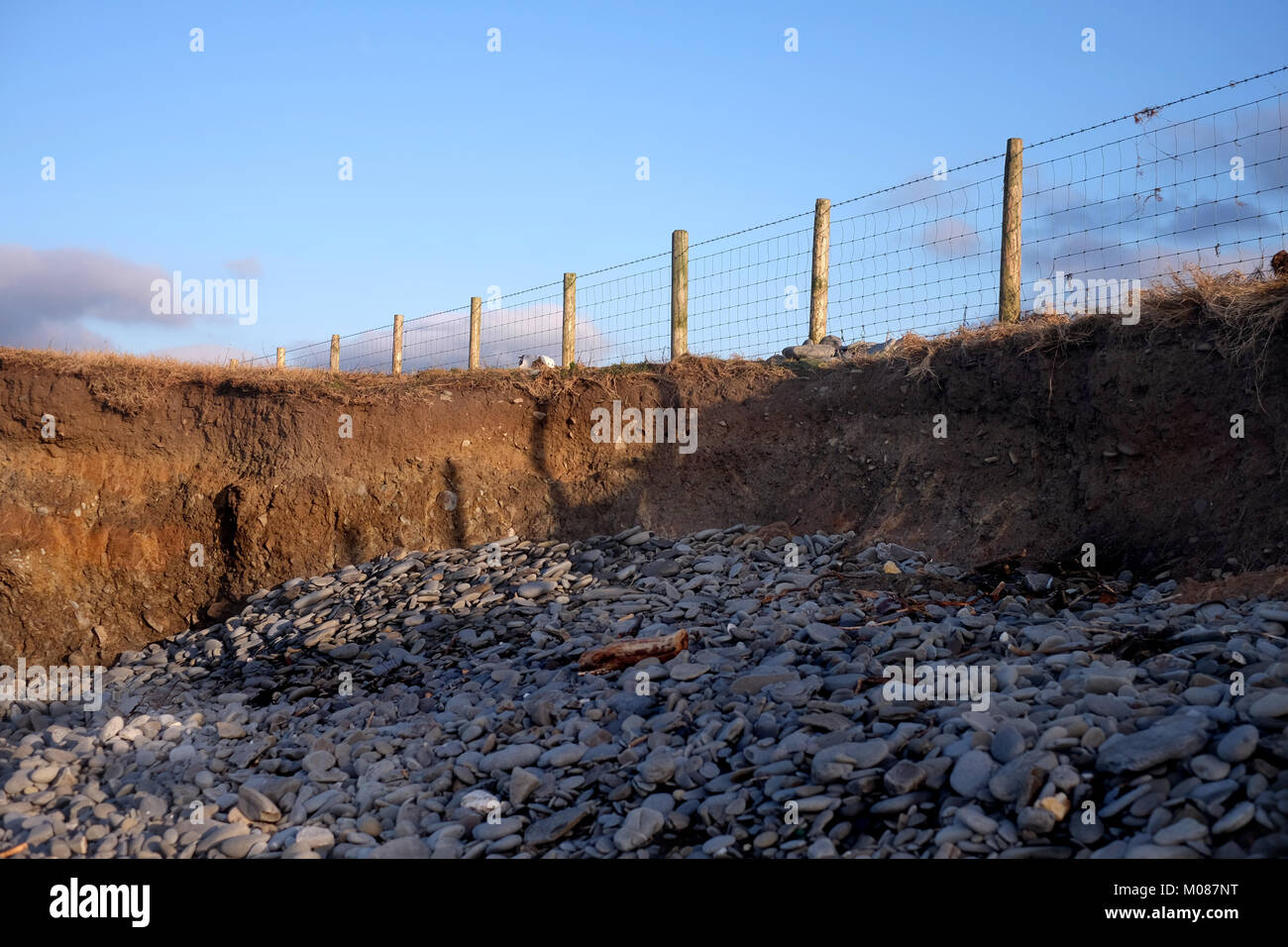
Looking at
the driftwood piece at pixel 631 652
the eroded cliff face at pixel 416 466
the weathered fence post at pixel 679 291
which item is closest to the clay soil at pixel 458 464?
the eroded cliff face at pixel 416 466

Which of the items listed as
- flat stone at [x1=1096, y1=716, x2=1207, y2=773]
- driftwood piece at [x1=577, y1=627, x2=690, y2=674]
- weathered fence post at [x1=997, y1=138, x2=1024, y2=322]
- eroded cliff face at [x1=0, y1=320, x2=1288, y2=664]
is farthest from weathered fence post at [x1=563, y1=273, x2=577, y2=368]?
flat stone at [x1=1096, y1=716, x2=1207, y2=773]

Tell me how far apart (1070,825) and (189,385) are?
11012 millimetres

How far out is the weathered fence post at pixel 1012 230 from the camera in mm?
9531

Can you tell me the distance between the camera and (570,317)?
44.1ft

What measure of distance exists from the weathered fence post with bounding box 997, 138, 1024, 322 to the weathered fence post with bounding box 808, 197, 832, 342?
7.03 ft

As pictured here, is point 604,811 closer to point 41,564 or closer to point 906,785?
point 906,785

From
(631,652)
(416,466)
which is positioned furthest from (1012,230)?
(416,466)

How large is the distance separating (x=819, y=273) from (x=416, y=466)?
211 inches

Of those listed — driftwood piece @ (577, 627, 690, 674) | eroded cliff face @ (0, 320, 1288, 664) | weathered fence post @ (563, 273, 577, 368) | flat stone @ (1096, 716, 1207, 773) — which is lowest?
driftwood piece @ (577, 627, 690, 674)

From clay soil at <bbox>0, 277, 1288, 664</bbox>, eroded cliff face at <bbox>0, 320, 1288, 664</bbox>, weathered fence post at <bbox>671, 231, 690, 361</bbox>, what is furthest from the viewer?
weathered fence post at <bbox>671, 231, 690, 361</bbox>

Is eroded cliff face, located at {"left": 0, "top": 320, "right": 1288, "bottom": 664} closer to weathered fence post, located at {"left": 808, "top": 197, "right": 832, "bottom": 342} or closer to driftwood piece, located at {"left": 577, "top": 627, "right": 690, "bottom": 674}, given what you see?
weathered fence post, located at {"left": 808, "top": 197, "right": 832, "bottom": 342}

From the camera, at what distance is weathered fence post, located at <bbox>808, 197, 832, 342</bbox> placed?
36.4 feet

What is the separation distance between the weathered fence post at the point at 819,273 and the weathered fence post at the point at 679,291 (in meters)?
1.63

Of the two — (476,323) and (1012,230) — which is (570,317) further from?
(1012,230)
